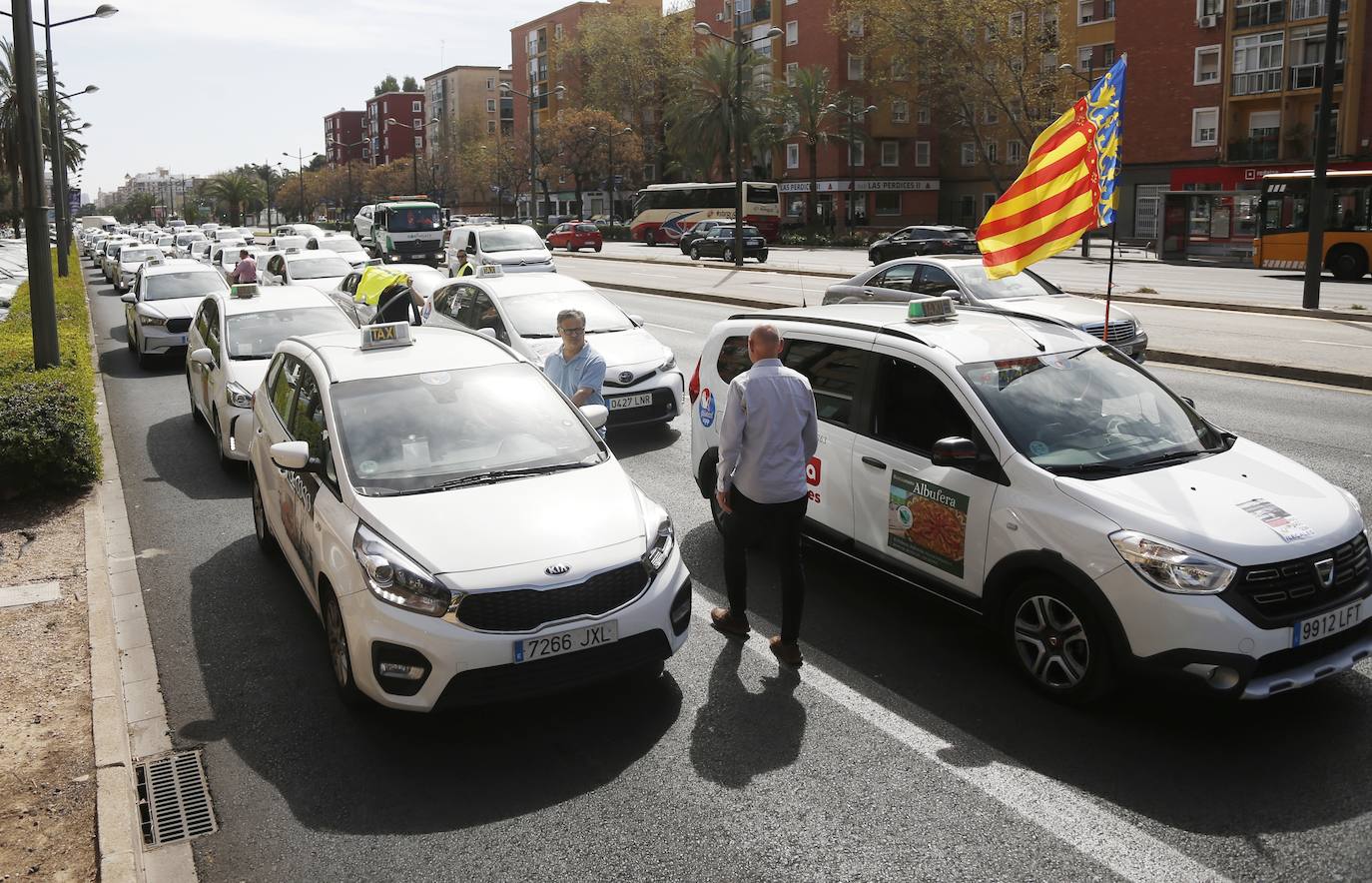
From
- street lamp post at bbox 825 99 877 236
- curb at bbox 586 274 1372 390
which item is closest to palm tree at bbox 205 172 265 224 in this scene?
street lamp post at bbox 825 99 877 236

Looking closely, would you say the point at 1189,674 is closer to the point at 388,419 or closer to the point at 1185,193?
the point at 388,419

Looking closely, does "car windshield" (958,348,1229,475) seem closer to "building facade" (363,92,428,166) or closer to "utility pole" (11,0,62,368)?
"utility pole" (11,0,62,368)

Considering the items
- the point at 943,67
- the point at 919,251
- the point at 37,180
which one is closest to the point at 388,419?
the point at 37,180

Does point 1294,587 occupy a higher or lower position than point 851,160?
lower

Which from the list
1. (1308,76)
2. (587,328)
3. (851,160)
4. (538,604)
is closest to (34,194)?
(587,328)

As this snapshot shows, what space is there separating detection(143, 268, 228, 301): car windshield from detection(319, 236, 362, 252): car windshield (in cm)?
1346

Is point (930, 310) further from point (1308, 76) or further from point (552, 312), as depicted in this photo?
point (1308, 76)

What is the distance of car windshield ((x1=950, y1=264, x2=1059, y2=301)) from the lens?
15.0 m

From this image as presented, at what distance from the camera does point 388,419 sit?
609 centimetres

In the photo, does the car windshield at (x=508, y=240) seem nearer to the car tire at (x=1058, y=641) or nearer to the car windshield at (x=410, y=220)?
the car windshield at (x=410, y=220)

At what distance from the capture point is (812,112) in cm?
6675

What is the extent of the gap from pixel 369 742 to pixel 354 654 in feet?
1.38

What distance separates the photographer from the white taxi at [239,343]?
10.4 meters

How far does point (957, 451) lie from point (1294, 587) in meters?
1.49
